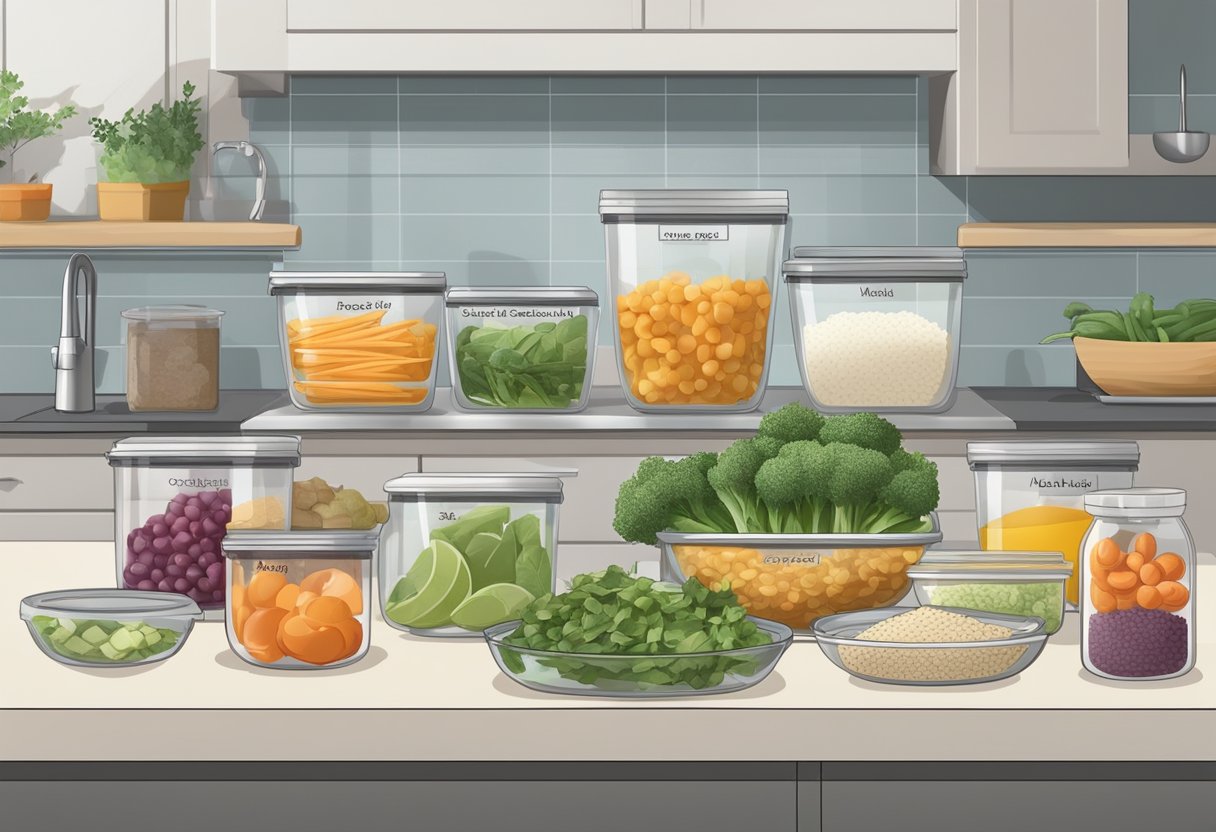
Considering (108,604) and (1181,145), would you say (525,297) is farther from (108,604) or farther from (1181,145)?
(108,604)

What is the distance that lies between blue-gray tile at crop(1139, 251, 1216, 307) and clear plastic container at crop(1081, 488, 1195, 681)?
2616 mm

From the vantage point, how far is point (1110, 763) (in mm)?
1133

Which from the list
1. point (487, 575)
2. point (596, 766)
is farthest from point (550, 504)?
point (596, 766)

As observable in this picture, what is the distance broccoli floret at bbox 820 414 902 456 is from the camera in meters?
1.44

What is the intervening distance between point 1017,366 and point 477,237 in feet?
4.40

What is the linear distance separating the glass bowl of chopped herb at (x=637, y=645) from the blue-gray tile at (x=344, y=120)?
102 inches

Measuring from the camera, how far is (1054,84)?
3.22 meters

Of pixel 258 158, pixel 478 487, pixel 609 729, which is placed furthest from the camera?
pixel 258 158

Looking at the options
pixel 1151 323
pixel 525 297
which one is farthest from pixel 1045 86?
pixel 525 297

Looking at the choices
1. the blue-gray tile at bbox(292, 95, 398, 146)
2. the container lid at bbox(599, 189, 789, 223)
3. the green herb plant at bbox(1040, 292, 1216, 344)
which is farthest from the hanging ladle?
the blue-gray tile at bbox(292, 95, 398, 146)

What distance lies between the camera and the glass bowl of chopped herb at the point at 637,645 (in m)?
1.15

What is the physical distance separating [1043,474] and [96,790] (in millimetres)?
891

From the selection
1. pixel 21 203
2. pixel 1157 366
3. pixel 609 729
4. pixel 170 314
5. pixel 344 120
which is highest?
pixel 344 120

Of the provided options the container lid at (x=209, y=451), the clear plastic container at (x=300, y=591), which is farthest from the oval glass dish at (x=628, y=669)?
the container lid at (x=209, y=451)
